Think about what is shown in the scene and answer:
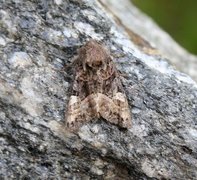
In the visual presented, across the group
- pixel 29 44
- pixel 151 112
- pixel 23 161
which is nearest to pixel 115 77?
pixel 151 112

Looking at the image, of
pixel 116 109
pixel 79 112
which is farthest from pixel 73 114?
pixel 116 109

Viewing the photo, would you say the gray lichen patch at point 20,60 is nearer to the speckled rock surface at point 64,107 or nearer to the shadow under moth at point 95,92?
the speckled rock surface at point 64,107

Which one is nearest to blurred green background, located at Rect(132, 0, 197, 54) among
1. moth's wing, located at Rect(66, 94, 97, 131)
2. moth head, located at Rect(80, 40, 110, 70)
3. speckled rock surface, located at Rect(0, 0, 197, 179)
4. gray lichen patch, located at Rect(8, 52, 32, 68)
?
speckled rock surface, located at Rect(0, 0, 197, 179)

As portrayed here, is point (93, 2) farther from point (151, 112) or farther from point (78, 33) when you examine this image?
point (151, 112)

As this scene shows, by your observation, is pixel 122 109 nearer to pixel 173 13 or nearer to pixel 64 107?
pixel 64 107

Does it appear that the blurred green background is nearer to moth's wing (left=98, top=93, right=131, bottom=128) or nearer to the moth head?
the moth head
